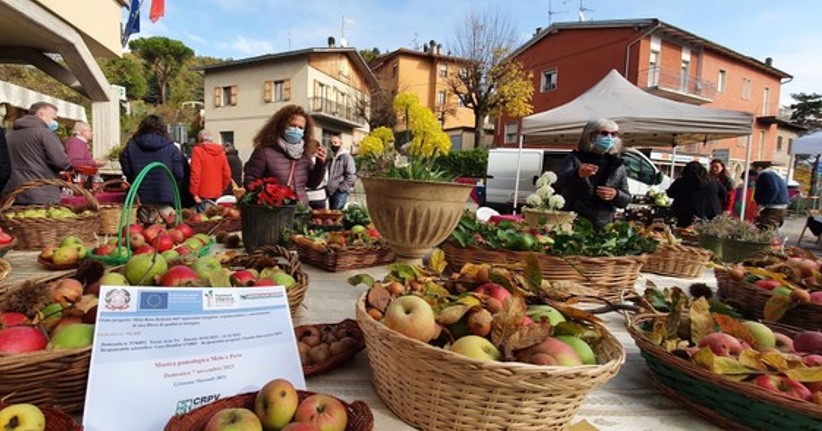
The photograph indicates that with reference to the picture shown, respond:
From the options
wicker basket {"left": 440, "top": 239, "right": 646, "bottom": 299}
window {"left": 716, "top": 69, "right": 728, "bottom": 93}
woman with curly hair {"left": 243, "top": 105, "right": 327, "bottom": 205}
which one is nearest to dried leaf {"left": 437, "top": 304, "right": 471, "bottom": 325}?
wicker basket {"left": 440, "top": 239, "right": 646, "bottom": 299}

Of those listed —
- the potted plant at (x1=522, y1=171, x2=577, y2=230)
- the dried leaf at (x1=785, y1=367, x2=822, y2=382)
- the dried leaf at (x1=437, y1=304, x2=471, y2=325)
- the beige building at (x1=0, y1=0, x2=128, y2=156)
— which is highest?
the beige building at (x1=0, y1=0, x2=128, y2=156)

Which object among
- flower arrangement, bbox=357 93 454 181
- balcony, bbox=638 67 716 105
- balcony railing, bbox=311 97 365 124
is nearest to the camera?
flower arrangement, bbox=357 93 454 181

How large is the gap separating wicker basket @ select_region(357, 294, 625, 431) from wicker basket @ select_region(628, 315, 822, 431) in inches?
8.5

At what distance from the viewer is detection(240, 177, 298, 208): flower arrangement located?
2.25 m

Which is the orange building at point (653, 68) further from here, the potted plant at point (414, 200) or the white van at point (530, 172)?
the potted plant at point (414, 200)

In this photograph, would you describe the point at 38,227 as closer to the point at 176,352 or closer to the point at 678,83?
the point at 176,352

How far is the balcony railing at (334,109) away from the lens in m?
25.7

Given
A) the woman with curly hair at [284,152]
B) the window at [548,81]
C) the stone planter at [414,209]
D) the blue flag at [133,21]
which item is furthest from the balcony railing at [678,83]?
the stone planter at [414,209]

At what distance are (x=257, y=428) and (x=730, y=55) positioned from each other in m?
29.8

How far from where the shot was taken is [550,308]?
3.61 feet

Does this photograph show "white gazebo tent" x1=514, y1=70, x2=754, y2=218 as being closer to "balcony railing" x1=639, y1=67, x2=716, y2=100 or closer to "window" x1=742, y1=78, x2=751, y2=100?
"balcony railing" x1=639, y1=67, x2=716, y2=100

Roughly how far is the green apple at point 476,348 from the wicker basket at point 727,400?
0.49 m

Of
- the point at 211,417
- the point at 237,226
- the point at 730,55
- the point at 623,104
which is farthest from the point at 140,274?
the point at 730,55

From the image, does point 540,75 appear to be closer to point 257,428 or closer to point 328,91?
point 328,91
